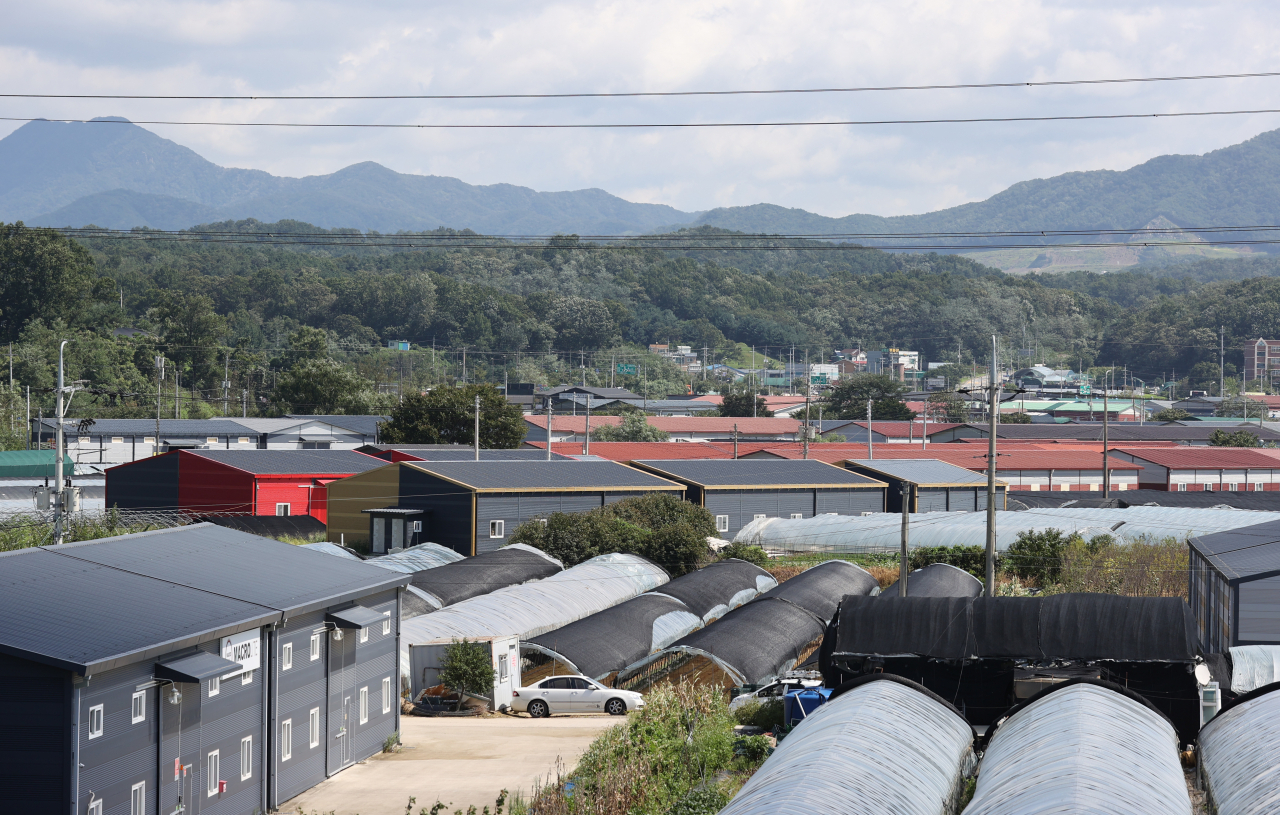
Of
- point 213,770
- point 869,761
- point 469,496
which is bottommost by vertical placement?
point 213,770

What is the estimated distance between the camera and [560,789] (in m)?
13.9

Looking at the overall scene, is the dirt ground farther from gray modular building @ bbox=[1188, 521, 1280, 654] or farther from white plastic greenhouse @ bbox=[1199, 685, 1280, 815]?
gray modular building @ bbox=[1188, 521, 1280, 654]

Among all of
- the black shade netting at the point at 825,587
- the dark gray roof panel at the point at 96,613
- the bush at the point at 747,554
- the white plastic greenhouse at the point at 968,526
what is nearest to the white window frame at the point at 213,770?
the dark gray roof panel at the point at 96,613

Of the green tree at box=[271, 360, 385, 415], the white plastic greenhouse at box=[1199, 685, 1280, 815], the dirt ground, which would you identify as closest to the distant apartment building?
the green tree at box=[271, 360, 385, 415]

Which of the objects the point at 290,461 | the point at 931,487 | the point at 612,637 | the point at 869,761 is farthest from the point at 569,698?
the point at 931,487

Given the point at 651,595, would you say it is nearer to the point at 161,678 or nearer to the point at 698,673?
the point at 698,673

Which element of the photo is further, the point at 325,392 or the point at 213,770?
the point at 325,392

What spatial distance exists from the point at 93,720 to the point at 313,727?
184 inches

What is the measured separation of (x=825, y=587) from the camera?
1239 inches

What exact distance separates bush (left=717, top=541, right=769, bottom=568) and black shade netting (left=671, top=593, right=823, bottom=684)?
10963 millimetres

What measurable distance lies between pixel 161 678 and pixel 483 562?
19.3 m

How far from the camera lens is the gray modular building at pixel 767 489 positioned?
46594 mm

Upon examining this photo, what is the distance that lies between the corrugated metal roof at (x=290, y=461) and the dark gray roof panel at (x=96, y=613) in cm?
2937

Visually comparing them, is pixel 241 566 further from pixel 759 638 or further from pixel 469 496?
pixel 469 496
